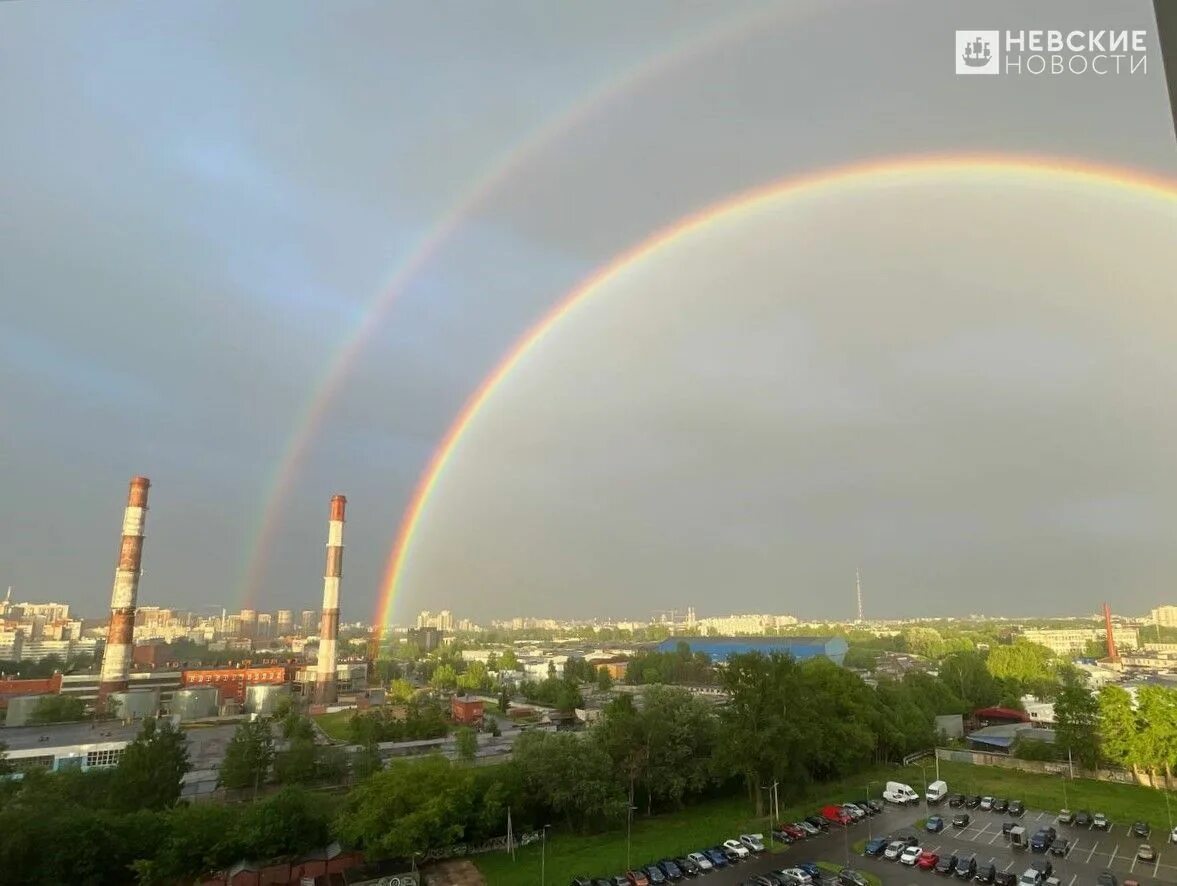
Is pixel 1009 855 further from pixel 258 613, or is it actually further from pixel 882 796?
pixel 258 613

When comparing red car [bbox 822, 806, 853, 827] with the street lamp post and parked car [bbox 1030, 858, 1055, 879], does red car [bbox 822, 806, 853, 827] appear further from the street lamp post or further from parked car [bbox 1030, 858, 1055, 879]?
the street lamp post

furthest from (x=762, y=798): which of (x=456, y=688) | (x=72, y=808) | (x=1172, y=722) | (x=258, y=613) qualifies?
(x=258, y=613)

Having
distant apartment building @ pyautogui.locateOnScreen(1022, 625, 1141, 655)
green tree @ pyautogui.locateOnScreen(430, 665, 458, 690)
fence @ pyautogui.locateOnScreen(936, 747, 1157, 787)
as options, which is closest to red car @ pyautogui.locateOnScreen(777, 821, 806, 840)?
fence @ pyautogui.locateOnScreen(936, 747, 1157, 787)

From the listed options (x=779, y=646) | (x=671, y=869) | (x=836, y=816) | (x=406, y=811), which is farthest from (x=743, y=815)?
(x=779, y=646)

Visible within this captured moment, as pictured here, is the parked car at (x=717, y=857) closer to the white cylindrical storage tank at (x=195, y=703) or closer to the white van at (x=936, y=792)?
the white van at (x=936, y=792)

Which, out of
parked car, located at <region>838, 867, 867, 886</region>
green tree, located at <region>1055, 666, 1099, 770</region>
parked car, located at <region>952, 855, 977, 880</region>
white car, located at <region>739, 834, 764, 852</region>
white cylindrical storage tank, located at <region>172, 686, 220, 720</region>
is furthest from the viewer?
white cylindrical storage tank, located at <region>172, 686, 220, 720</region>

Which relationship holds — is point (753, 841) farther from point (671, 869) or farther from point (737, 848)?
point (671, 869)
